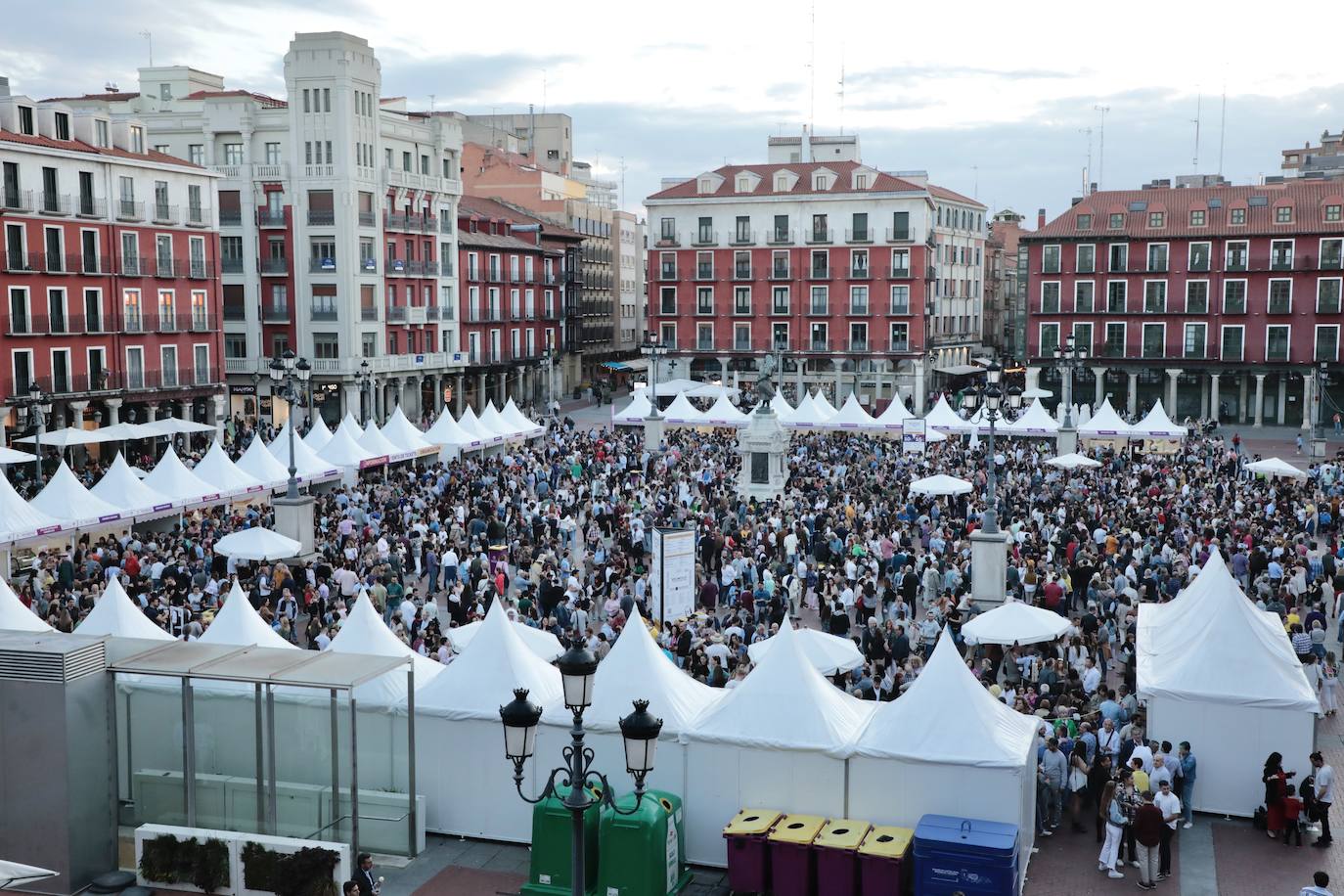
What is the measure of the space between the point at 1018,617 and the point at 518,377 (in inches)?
2204

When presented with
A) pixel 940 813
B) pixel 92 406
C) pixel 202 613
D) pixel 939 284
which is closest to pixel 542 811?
pixel 940 813

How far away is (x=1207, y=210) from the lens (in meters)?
62.0

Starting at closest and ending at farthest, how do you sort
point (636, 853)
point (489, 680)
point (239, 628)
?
1. point (636, 853)
2. point (489, 680)
3. point (239, 628)

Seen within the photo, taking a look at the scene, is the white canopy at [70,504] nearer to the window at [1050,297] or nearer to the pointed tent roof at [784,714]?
the pointed tent roof at [784,714]

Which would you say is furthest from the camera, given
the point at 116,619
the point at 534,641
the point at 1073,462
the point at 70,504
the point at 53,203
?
the point at 53,203

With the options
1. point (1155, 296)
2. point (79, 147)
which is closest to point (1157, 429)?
point (1155, 296)

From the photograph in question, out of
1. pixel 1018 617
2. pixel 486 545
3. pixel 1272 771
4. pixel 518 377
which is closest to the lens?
pixel 1272 771

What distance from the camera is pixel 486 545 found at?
1060 inches

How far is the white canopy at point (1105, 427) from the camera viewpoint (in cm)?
4094

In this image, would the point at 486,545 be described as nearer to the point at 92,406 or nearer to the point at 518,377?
the point at 92,406

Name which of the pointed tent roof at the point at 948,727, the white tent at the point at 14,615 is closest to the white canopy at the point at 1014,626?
the pointed tent roof at the point at 948,727

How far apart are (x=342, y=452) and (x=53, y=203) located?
1672 centimetres

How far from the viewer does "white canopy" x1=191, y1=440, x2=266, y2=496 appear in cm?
2905

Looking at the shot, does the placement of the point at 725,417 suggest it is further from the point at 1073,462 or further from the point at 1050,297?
the point at 1050,297
